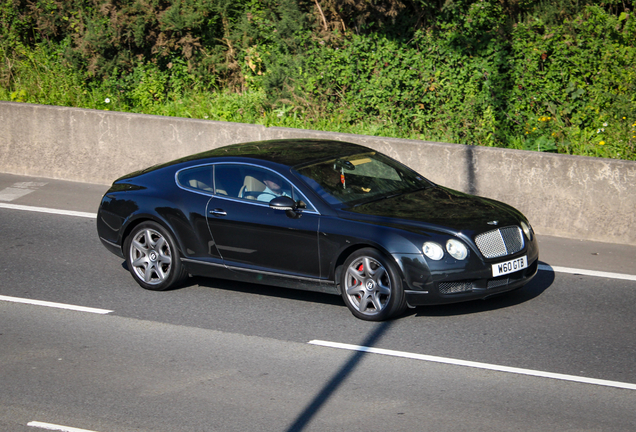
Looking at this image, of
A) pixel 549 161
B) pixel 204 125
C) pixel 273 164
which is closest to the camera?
pixel 273 164

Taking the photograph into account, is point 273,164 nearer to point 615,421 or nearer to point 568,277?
point 568,277

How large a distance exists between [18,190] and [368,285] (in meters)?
8.09

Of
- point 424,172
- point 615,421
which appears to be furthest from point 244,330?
point 424,172

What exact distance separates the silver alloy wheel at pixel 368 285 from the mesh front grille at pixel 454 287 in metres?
0.48

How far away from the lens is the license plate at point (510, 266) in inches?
283

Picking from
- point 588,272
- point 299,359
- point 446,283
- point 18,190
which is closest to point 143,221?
point 299,359

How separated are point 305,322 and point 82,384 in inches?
84.7

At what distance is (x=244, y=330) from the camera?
7371 millimetres

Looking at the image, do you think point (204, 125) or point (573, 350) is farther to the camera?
point (204, 125)

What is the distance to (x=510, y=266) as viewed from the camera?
7328 millimetres

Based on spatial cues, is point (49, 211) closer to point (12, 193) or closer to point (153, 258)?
point (12, 193)

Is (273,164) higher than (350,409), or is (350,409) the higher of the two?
(273,164)

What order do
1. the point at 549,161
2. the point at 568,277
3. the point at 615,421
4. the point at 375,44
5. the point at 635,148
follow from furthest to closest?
1. the point at 375,44
2. the point at 635,148
3. the point at 549,161
4. the point at 568,277
5. the point at 615,421

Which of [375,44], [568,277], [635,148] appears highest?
[375,44]
